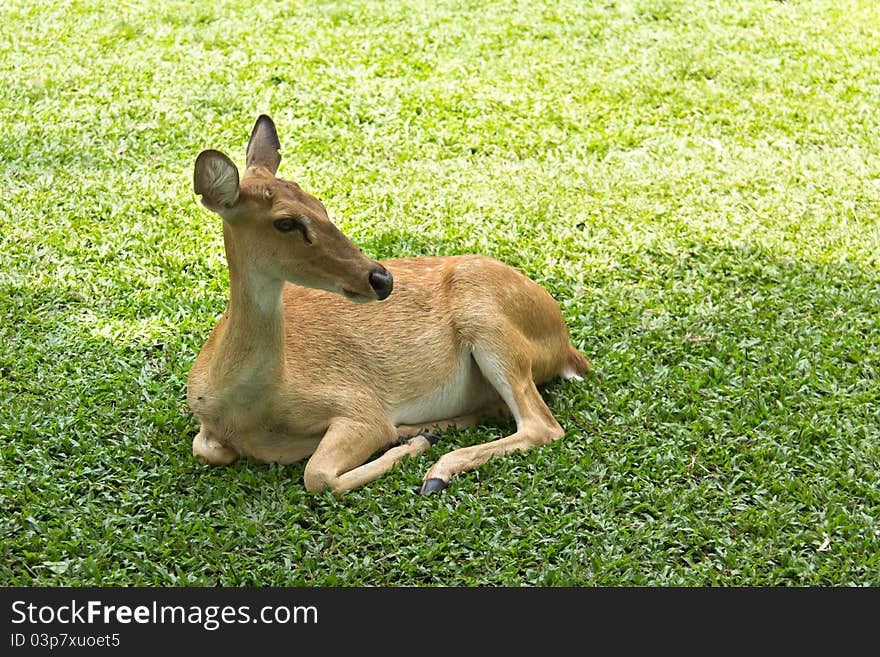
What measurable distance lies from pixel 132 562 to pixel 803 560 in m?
2.71

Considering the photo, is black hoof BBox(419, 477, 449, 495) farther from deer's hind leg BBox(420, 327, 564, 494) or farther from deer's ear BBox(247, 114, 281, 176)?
deer's ear BBox(247, 114, 281, 176)

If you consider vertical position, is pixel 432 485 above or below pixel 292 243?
below

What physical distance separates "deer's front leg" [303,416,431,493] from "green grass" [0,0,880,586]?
0.08 meters

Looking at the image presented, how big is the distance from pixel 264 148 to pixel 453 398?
153 cm

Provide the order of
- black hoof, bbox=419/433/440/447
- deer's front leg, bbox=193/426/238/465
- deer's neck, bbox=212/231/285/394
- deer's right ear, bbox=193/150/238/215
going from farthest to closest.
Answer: black hoof, bbox=419/433/440/447
deer's front leg, bbox=193/426/238/465
deer's neck, bbox=212/231/285/394
deer's right ear, bbox=193/150/238/215

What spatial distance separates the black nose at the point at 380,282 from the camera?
445cm

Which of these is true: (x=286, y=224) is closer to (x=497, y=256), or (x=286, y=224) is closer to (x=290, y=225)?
(x=290, y=225)

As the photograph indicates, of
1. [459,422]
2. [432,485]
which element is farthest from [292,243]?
[459,422]

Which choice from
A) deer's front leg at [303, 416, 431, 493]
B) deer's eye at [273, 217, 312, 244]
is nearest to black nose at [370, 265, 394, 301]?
deer's eye at [273, 217, 312, 244]

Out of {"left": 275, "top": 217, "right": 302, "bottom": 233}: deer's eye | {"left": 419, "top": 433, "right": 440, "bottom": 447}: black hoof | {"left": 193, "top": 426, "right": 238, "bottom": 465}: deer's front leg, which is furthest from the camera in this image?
{"left": 419, "top": 433, "right": 440, "bottom": 447}: black hoof

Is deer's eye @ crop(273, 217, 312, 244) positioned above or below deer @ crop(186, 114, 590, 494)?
above

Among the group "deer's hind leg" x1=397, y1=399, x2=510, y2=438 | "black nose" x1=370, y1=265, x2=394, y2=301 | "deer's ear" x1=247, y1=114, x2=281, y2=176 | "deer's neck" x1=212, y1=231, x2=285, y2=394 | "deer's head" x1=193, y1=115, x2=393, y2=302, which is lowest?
"deer's hind leg" x1=397, y1=399, x2=510, y2=438

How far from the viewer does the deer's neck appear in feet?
14.8

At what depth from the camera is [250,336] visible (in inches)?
181
